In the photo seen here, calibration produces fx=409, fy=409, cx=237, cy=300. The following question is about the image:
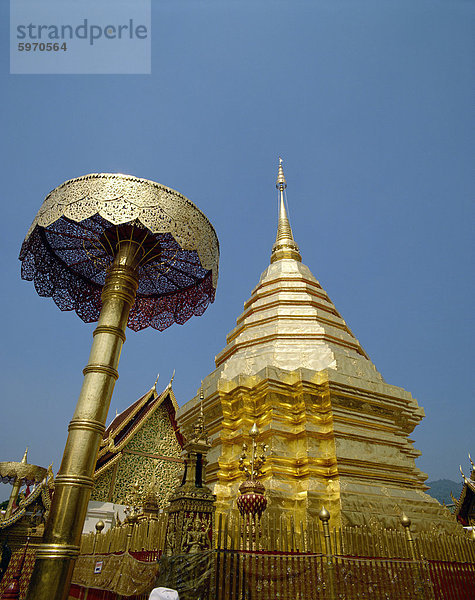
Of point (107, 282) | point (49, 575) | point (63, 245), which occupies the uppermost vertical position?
point (63, 245)

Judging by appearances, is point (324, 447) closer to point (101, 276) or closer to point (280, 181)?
point (101, 276)

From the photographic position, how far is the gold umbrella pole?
10.2 ft

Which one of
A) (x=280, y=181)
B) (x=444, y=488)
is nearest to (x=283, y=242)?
Answer: (x=280, y=181)

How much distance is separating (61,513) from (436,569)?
13.5ft

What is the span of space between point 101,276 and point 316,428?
170 inches

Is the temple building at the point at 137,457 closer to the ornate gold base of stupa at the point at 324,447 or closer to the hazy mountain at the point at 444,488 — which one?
the ornate gold base of stupa at the point at 324,447

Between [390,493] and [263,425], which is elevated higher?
[263,425]

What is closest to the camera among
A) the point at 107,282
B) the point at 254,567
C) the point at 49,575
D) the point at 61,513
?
the point at 49,575

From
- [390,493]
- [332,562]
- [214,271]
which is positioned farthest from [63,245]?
[390,493]

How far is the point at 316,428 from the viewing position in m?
7.00

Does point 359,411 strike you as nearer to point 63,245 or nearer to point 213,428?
point 213,428

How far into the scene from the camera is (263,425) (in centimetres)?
718

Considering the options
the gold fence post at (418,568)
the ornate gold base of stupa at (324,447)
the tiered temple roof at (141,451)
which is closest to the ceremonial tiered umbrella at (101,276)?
the ornate gold base of stupa at (324,447)

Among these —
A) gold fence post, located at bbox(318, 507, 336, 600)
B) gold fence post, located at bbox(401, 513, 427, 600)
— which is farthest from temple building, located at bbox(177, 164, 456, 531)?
gold fence post, located at bbox(318, 507, 336, 600)
